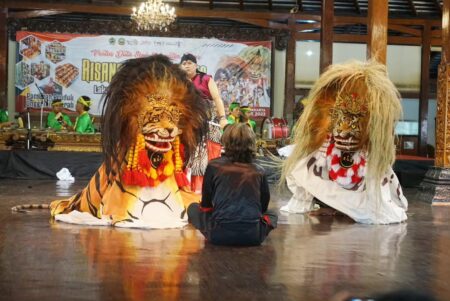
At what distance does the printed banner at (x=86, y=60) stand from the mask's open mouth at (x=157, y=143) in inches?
357

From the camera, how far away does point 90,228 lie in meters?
4.57

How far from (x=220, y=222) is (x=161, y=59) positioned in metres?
1.42

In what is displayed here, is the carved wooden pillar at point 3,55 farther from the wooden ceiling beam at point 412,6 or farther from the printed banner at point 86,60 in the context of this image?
the wooden ceiling beam at point 412,6

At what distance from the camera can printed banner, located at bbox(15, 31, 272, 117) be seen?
45.1ft

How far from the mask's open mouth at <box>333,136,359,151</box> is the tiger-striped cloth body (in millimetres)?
1516

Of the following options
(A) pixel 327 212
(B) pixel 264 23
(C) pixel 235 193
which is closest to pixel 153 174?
(C) pixel 235 193

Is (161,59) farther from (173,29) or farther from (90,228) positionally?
(173,29)

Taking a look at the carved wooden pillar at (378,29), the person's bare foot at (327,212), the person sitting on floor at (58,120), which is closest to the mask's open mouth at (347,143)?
the person's bare foot at (327,212)

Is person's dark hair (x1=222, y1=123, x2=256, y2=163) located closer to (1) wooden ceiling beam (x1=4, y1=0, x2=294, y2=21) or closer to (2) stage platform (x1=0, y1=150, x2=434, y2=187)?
(2) stage platform (x1=0, y1=150, x2=434, y2=187)

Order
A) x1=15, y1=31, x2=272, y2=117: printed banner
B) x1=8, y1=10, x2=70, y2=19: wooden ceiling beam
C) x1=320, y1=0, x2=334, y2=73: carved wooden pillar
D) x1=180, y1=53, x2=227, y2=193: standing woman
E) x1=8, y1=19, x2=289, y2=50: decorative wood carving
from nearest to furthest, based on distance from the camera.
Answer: x1=180, y1=53, x2=227, y2=193: standing woman, x1=320, y1=0, x2=334, y2=73: carved wooden pillar, x1=8, y1=10, x2=70, y2=19: wooden ceiling beam, x1=15, y1=31, x2=272, y2=117: printed banner, x1=8, y1=19, x2=289, y2=50: decorative wood carving

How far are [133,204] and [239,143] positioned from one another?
1.15 meters

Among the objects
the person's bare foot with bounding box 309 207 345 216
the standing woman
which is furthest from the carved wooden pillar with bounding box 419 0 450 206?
the standing woman

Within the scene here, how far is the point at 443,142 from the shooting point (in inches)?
294

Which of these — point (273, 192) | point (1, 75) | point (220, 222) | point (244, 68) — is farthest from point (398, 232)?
point (1, 75)
